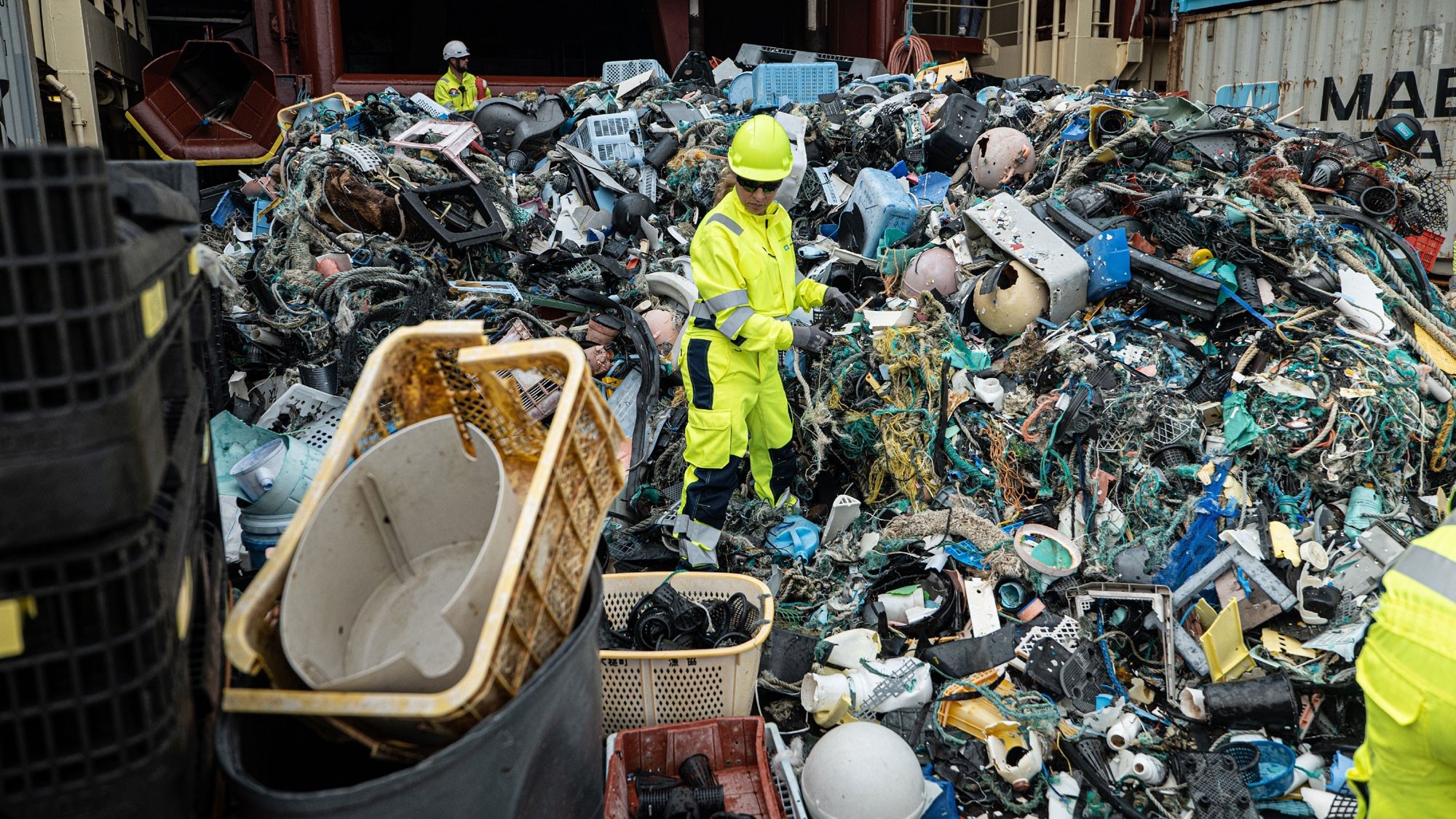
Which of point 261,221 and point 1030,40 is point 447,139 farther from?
point 1030,40

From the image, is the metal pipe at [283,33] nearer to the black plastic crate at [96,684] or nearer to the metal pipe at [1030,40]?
the metal pipe at [1030,40]

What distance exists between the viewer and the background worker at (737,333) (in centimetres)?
396

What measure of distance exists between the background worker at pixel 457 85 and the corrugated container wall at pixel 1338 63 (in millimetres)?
7712

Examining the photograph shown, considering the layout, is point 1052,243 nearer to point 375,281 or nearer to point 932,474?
point 932,474

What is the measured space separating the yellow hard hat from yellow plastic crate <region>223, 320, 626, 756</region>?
2.06 meters

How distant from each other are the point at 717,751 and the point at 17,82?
656 cm

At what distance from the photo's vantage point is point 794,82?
30.4ft

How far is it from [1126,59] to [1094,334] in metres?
9.58

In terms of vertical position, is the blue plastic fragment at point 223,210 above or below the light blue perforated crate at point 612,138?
below

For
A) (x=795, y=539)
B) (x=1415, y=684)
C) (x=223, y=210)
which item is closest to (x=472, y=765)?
(x=1415, y=684)

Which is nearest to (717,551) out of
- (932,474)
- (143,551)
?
(932,474)

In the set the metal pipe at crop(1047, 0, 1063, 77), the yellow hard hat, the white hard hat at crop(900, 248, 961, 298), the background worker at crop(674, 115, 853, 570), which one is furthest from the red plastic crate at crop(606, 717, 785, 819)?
the metal pipe at crop(1047, 0, 1063, 77)

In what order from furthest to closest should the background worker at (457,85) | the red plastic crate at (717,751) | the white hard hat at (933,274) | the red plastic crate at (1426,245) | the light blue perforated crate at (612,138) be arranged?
the background worker at (457,85) → the light blue perforated crate at (612,138) → the red plastic crate at (1426,245) → the white hard hat at (933,274) → the red plastic crate at (717,751)

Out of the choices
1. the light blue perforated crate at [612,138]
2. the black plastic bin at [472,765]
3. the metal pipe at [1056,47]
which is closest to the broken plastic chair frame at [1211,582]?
the black plastic bin at [472,765]
